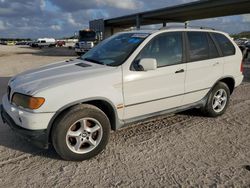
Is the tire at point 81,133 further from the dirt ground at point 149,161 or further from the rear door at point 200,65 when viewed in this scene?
the rear door at point 200,65

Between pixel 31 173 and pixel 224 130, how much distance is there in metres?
3.28

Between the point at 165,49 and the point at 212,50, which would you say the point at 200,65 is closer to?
the point at 212,50

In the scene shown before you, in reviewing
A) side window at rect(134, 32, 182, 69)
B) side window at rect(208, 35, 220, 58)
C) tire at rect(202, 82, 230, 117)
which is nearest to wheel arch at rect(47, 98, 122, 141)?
side window at rect(134, 32, 182, 69)

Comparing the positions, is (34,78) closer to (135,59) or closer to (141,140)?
(135,59)

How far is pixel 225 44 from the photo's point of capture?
17.0ft

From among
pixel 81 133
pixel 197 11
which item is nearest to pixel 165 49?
pixel 81 133

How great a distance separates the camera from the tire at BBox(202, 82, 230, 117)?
5023 mm

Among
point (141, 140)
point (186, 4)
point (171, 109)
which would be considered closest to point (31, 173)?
point (141, 140)

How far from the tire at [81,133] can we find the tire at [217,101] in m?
2.35

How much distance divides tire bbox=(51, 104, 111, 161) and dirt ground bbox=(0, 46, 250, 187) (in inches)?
5.8

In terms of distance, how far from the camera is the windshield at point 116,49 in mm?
3961

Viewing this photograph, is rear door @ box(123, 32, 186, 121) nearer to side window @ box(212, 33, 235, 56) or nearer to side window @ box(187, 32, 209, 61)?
side window @ box(187, 32, 209, 61)

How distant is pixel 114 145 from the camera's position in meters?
3.99

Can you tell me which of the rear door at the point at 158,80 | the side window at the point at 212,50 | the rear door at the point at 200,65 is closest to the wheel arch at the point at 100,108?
the rear door at the point at 158,80
